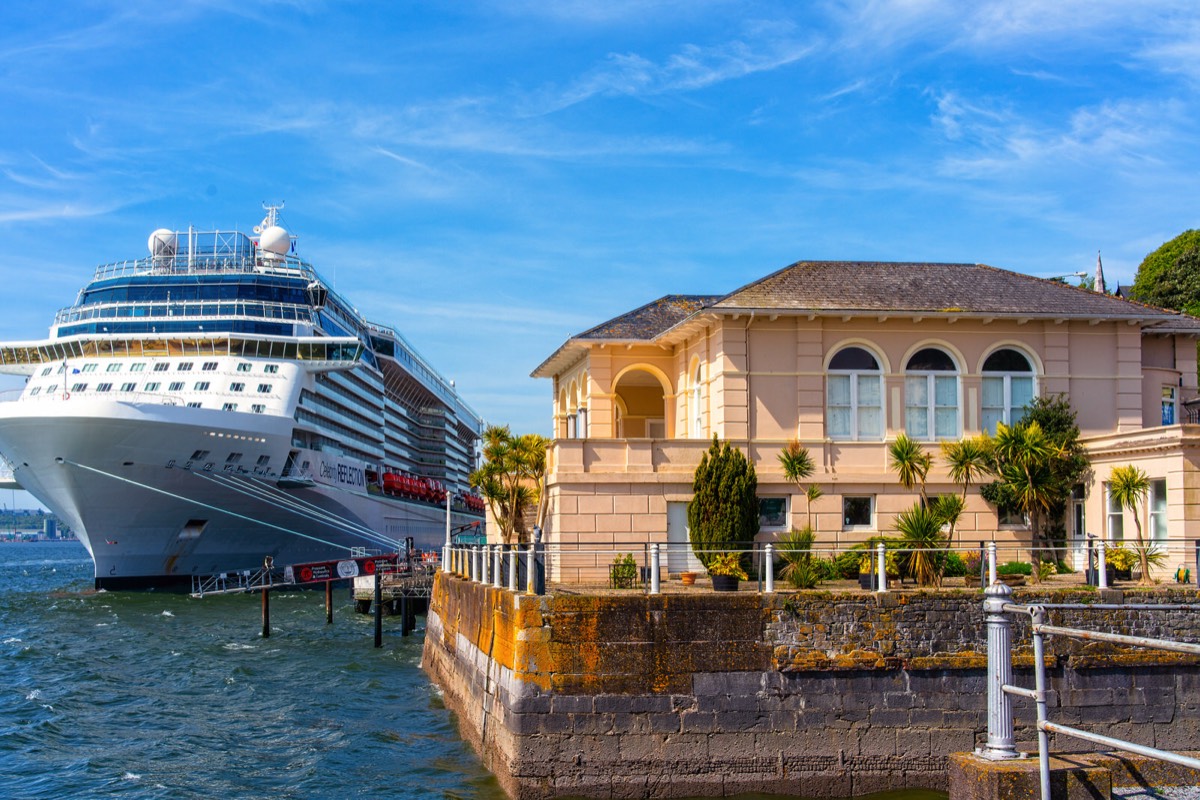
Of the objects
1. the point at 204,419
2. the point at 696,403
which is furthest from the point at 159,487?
the point at 696,403

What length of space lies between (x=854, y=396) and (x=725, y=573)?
26.6 ft

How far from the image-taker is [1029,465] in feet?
72.4

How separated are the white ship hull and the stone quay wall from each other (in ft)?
107

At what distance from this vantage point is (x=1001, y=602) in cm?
805

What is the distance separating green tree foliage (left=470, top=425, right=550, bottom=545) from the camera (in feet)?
97.0

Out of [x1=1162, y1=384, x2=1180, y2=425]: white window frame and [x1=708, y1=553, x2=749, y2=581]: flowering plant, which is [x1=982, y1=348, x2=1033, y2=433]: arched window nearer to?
[x1=1162, y1=384, x2=1180, y2=425]: white window frame

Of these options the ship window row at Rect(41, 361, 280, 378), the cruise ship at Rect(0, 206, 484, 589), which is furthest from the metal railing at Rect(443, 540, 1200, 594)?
the ship window row at Rect(41, 361, 280, 378)

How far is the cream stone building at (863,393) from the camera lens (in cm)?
2342

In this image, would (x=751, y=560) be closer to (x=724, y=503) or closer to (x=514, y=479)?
(x=724, y=503)

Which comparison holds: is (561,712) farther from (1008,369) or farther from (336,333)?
(336,333)

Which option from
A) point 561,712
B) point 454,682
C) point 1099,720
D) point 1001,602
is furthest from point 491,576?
point 1001,602

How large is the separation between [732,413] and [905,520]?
5.34 metres

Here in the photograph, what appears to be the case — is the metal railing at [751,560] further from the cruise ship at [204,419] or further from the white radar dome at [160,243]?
the white radar dome at [160,243]

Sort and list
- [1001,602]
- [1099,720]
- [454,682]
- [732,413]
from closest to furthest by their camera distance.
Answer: [1001,602]
[1099,720]
[454,682]
[732,413]
